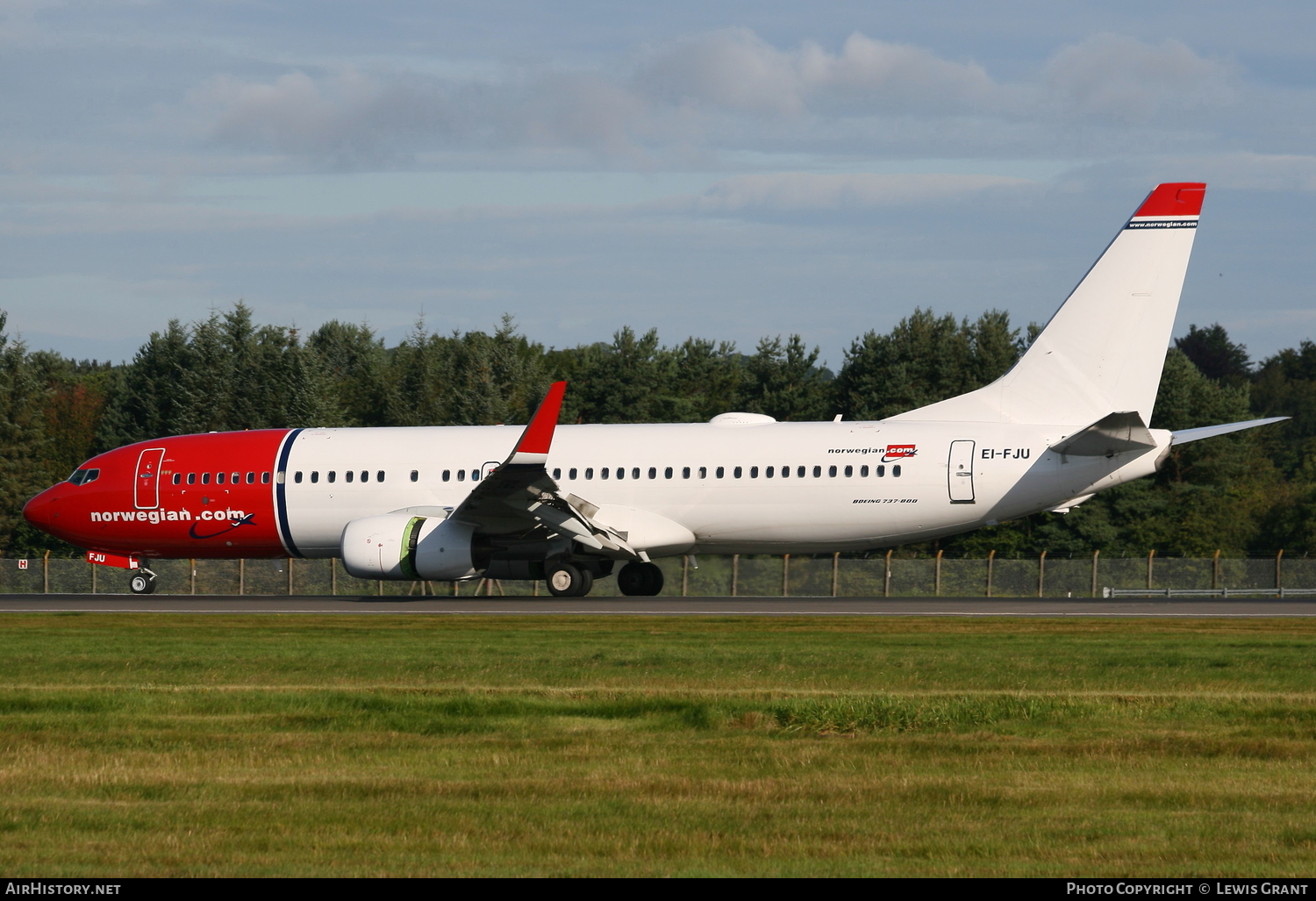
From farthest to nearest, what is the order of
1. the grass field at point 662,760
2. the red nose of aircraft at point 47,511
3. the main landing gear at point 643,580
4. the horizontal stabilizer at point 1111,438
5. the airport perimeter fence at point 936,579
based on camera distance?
the airport perimeter fence at point 936,579
the red nose of aircraft at point 47,511
the main landing gear at point 643,580
the horizontal stabilizer at point 1111,438
the grass field at point 662,760

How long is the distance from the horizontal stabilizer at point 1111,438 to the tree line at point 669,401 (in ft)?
79.8

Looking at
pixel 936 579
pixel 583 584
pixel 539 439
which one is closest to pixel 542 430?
pixel 539 439

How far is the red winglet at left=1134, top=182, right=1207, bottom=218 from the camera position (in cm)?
2927

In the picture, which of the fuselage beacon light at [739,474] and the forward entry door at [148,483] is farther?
the forward entry door at [148,483]

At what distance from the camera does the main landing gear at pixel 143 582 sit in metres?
35.4

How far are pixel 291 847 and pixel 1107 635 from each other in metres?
15.0

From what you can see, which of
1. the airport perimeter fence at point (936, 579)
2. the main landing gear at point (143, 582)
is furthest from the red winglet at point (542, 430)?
the main landing gear at point (143, 582)

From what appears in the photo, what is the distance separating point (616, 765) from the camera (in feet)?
34.0

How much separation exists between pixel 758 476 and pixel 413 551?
6.93m

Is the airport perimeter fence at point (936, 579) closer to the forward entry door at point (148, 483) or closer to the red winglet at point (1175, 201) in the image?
the forward entry door at point (148, 483)

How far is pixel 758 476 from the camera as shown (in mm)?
30438

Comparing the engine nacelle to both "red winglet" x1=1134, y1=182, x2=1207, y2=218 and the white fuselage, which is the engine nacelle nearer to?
the white fuselage

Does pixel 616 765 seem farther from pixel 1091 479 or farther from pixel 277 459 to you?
pixel 277 459

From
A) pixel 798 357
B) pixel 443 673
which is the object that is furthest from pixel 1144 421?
pixel 798 357
